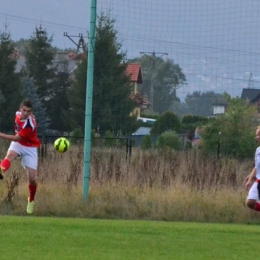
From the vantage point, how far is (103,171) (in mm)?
18750

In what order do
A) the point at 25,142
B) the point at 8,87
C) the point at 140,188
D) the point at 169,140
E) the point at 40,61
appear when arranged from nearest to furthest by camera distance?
the point at 25,142
the point at 140,188
the point at 169,140
the point at 8,87
the point at 40,61

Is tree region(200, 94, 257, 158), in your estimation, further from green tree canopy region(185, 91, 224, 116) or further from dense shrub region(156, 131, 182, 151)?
Result: dense shrub region(156, 131, 182, 151)

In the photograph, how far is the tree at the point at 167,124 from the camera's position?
109ft

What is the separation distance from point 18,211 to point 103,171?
326 cm

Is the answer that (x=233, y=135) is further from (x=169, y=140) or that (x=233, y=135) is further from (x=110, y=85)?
(x=169, y=140)

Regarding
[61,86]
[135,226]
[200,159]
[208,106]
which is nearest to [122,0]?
[200,159]

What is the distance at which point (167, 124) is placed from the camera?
34344 millimetres

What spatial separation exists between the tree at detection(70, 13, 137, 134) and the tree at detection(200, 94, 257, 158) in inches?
127

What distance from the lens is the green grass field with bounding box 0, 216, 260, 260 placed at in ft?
31.8

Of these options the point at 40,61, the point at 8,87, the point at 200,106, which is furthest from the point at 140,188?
the point at 40,61

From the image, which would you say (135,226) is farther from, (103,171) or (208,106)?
(208,106)

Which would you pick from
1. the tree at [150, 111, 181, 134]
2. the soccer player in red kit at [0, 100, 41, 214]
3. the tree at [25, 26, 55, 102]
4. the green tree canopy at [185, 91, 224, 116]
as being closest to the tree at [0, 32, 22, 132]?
the tree at [25, 26, 55, 102]

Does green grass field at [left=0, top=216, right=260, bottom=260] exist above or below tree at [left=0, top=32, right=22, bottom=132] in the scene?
below

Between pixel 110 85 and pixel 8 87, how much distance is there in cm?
2673
